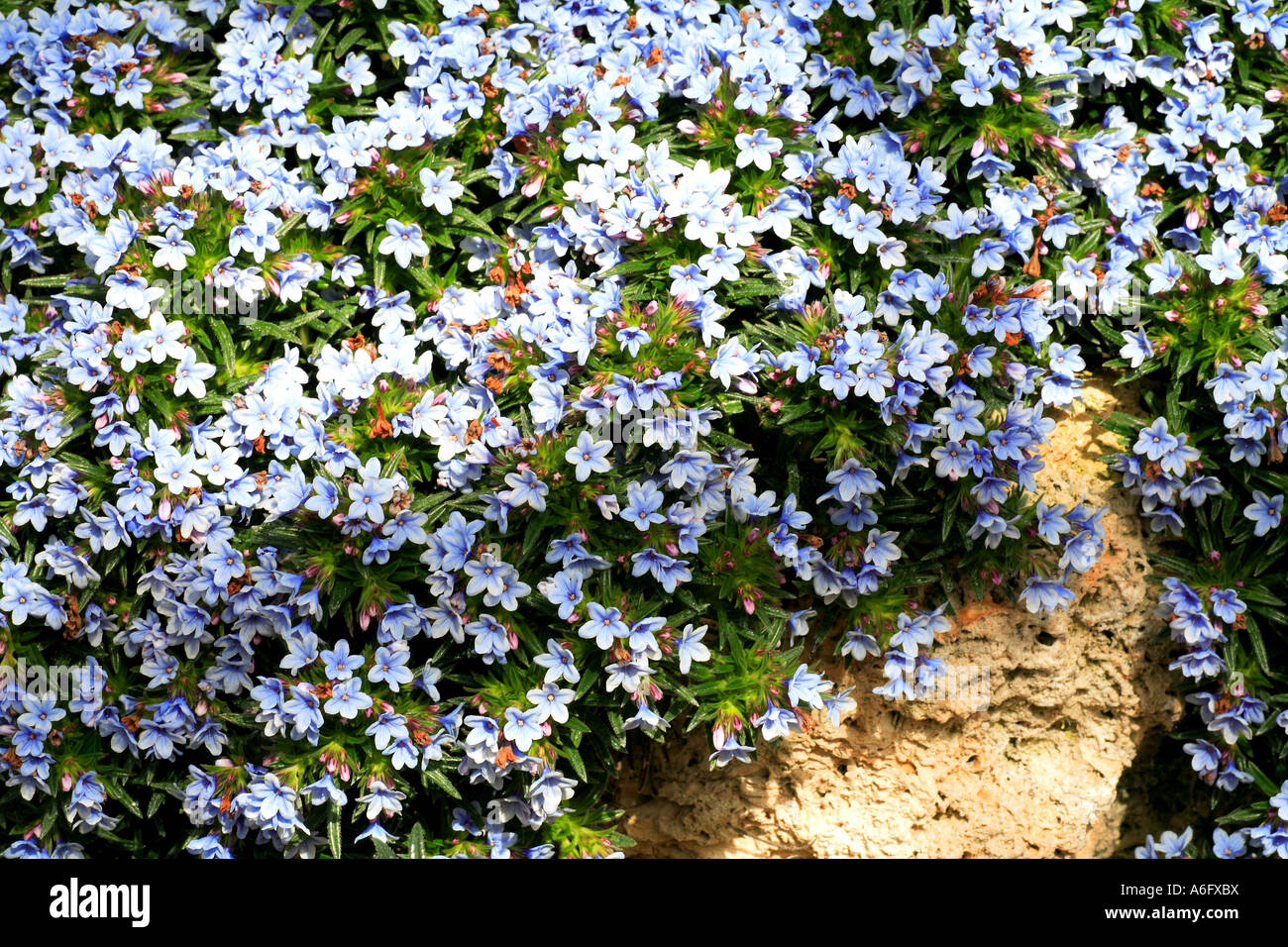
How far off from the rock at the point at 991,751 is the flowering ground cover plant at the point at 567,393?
0.13 meters

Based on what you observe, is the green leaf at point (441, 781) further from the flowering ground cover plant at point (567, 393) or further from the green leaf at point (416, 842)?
the green leaf at point (416, 842)

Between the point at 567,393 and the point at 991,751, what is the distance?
1.81m

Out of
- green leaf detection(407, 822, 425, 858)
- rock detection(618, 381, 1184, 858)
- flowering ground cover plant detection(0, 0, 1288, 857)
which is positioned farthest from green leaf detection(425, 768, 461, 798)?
rock detection(618, 381, 1184, 858)

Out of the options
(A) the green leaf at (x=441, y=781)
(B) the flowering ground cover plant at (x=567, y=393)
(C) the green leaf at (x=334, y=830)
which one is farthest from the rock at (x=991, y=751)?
(C) the green leaf at (x=334, y=830)

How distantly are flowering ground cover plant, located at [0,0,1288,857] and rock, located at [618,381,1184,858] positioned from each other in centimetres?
13

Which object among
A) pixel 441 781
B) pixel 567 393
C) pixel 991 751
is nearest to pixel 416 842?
pixel 441 781

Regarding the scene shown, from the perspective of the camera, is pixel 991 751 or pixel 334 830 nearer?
pixel 334 830

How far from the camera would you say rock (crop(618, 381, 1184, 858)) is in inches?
154

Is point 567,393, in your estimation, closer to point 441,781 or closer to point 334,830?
point 441,781

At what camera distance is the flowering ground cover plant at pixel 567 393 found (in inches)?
141

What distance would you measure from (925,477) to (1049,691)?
2.75ft

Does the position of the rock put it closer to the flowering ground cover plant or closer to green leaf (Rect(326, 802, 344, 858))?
the flowering ground cover plant

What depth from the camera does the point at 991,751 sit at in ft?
13.0

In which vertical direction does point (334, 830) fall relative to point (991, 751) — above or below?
below
